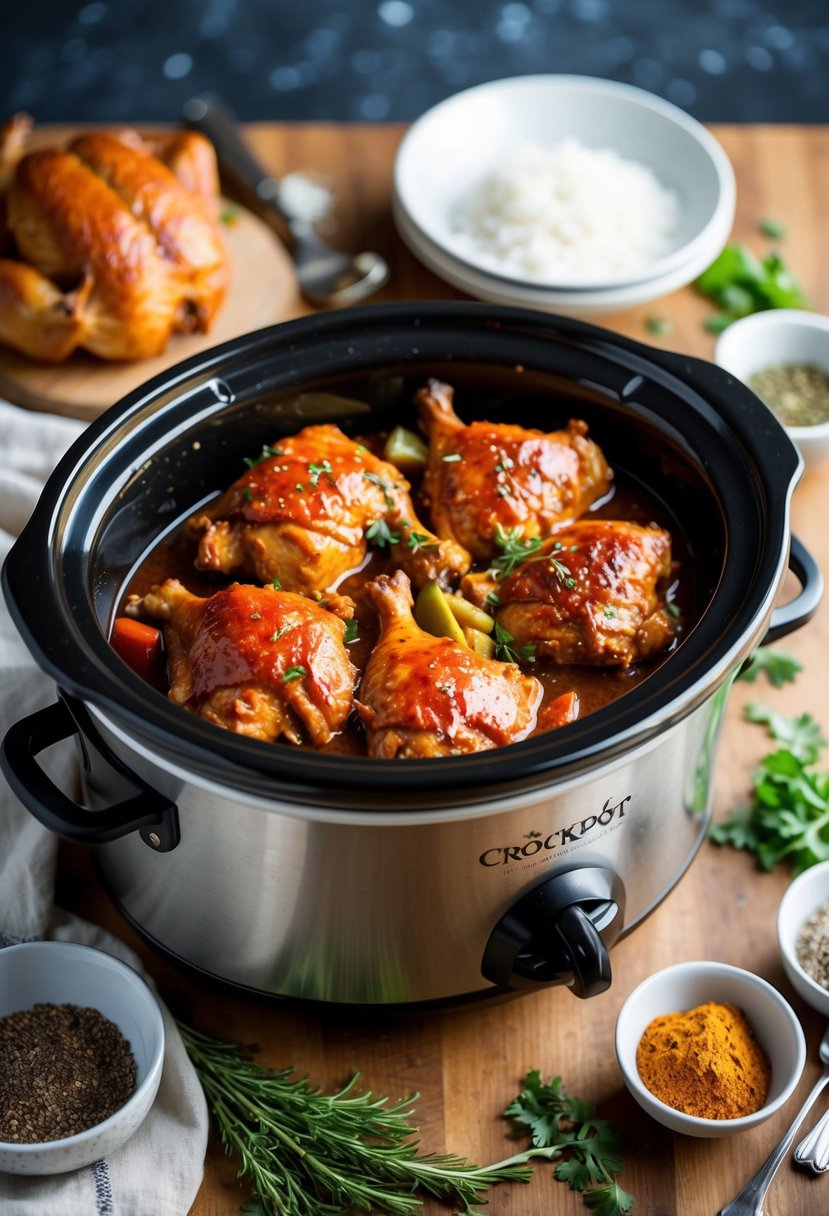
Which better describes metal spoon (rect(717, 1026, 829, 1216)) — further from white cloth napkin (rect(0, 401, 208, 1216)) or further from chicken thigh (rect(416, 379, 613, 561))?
chicken thigh (rect(416, 379, 613, 561))

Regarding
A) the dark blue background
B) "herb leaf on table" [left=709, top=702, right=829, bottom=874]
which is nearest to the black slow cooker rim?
"herb leaf on table" [left=709, top=702, right=829, bottom=874]

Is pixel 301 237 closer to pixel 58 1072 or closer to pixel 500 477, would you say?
pixel 500 477

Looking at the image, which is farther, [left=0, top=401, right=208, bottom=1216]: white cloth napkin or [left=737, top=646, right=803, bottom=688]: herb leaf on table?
[left=737, top=646, right=803, bottom=688]: herb leaf on table

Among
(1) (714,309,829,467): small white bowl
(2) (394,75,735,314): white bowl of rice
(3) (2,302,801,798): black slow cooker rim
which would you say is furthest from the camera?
(2) (394,75,735,314): white bowl of rice

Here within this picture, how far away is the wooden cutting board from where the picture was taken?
131 inches

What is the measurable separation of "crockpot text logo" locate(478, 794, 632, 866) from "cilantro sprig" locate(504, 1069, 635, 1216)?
51 cm

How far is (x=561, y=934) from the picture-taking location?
6.78 feet

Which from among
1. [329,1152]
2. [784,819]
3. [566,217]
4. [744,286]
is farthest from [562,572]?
[744,286]

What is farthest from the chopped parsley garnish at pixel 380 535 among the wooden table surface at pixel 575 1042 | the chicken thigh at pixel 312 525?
the wooden table surface at pixel 575 1042

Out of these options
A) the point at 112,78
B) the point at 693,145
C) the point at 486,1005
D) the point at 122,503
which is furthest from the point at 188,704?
the point at 112,78

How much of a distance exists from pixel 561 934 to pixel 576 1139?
0.41m

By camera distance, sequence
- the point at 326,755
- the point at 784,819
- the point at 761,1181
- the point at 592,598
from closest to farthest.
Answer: the point at 326,755 → the point at 761,1181 → the point at 592,598 → the point at 784,819

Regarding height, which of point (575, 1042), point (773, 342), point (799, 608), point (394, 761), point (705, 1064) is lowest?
point (575, 1042)

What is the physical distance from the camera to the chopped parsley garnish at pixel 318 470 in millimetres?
2436
